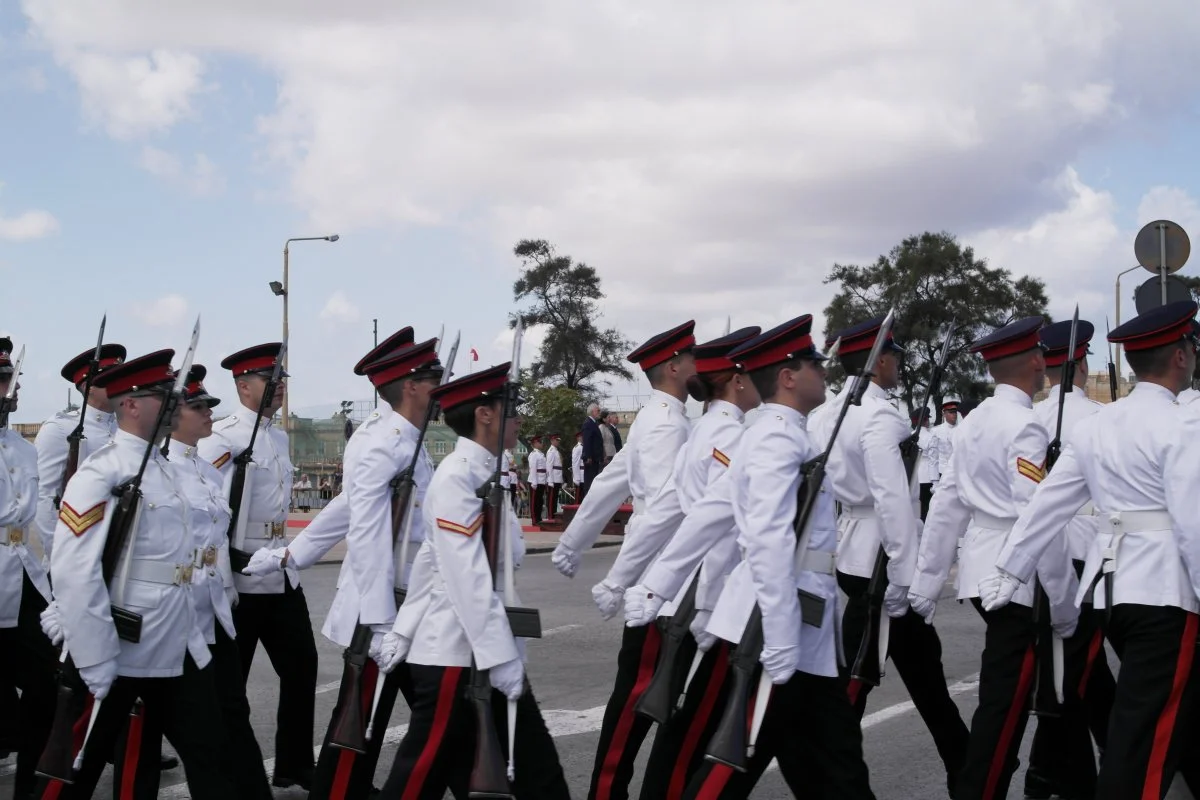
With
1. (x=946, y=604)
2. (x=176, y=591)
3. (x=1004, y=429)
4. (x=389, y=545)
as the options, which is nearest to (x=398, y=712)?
(x=389, y=545)

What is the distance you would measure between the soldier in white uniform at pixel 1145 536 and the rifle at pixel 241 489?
11.4 feet

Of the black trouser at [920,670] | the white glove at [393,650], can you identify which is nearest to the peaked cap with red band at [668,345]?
the black trouser at [920,670]

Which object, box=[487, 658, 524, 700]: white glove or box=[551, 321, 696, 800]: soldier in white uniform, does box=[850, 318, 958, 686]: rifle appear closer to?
box=[551, 321, 696, 800]: soldier in white uniform

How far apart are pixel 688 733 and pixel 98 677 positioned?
Result: 200cm

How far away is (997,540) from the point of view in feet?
19.4

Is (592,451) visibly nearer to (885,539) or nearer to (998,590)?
(885,539)

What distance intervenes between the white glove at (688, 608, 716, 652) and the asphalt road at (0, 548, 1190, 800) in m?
1.17

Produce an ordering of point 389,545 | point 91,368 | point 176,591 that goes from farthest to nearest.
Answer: point 91,368 < point 389,545 < point 176,591

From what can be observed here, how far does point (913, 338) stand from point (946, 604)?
133ft

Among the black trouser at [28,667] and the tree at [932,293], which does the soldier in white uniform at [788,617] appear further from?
the tree at [932,293]

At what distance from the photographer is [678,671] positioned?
17.1 ft

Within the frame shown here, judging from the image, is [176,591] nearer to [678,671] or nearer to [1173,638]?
[678,671]

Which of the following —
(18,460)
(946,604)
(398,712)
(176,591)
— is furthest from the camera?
(946,604)

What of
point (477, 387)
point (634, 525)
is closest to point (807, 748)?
point (477, 387)
